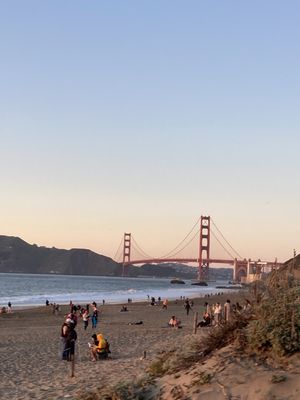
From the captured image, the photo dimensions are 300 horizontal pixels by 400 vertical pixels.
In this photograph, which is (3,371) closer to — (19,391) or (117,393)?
(19,391)

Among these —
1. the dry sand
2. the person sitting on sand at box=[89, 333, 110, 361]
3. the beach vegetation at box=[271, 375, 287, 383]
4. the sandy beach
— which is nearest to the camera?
the beach vegetation at box=[271, 375, 287, 383]

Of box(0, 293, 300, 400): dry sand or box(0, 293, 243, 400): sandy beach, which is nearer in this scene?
box(0, 293, 300, 400): dry sand

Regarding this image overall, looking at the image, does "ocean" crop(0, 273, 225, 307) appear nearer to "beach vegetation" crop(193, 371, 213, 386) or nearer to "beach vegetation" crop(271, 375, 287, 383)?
"beach vegetation" crop(193, 371, 213, 386)

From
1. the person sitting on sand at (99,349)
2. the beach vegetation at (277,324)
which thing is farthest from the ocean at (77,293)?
the beach vegetation at (277,324)

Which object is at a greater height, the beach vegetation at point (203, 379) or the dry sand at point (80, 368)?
the beach vegetation at point (203, 379)

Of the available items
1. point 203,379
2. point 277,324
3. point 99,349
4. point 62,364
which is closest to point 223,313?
point 99,349

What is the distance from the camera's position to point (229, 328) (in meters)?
7.55

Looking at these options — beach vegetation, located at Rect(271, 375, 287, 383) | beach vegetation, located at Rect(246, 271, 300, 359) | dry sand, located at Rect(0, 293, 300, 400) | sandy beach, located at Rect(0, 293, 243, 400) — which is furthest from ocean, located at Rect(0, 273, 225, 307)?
beach vegetation, located at Rect(271, 375, 287, 383)

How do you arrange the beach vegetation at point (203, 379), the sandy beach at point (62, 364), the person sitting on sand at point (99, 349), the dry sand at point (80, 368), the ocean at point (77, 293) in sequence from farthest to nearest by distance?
1. the ocean at point (77, 293)
2. the person sitting on sand at point (99, 349)
3. the sandy beach at point (62, 364)
4. the dry sand at point (80, 368)
5. the beach vegetation at point (203, 379)

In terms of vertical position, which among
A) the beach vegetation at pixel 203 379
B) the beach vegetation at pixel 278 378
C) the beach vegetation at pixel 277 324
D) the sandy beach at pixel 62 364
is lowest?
the sandy beach at pixel 62 364

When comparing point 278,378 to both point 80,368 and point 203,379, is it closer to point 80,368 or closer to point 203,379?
point 203,379

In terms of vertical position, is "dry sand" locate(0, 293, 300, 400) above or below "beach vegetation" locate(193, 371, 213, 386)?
below

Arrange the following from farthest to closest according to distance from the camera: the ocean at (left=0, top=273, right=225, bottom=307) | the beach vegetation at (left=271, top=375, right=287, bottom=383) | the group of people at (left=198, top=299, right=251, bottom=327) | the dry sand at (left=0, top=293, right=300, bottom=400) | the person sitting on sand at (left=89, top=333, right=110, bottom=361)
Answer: the ocean at (left=0, top=273, right=225, bottom=307), the person sitting on sand at (left=89, top=333, right=110, bottom=361), the group of people at (left=198, top=299, right=251, bottom=327), the dry sand at (left=0, top=293, right=300, bottom=400), the beach vegetation at (left=271, top=375, right=287, bottom=383)

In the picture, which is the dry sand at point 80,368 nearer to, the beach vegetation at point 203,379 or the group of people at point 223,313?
the beach vegetation at point 203,379
